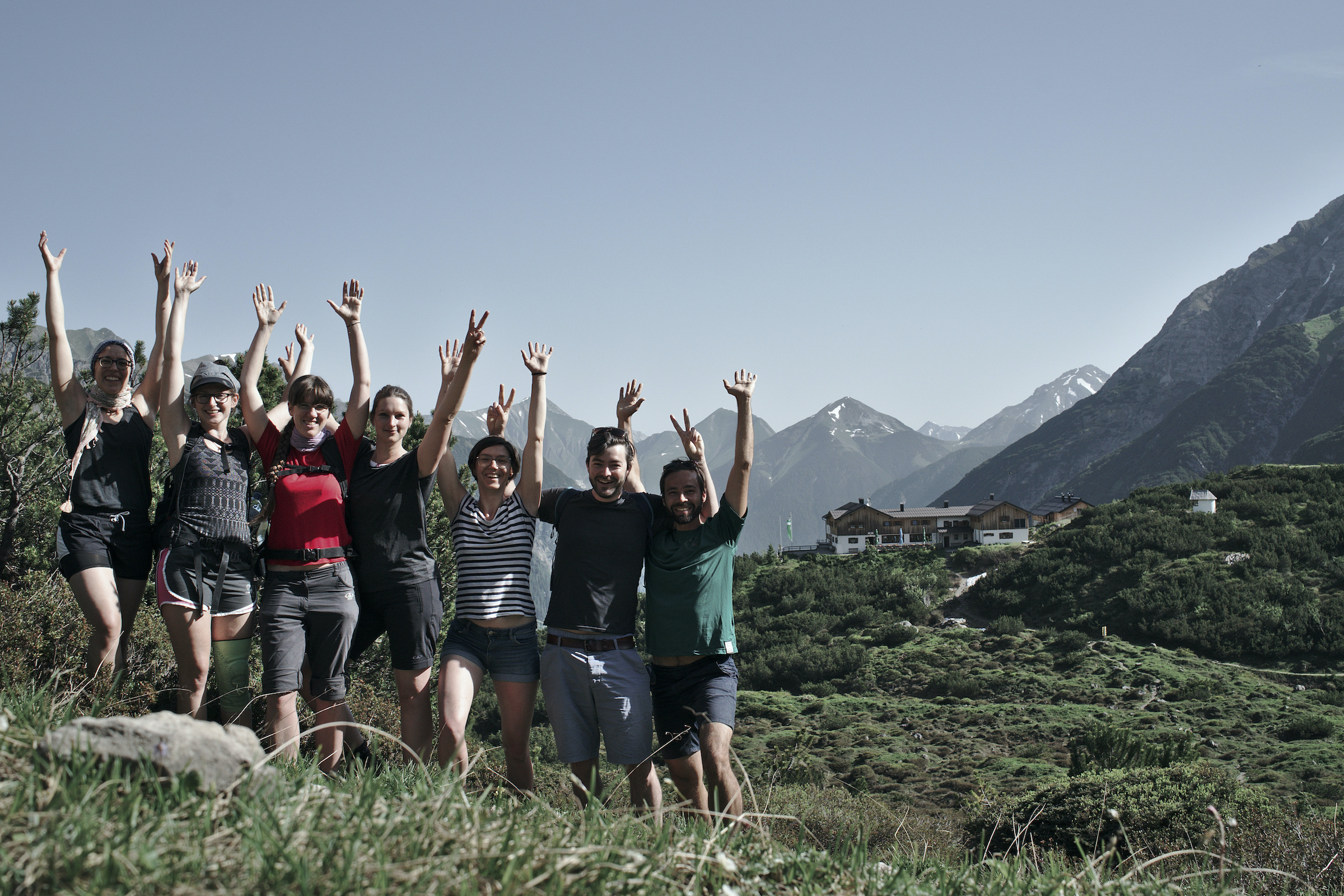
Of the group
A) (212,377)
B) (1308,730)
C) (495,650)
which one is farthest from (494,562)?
(1308,730)

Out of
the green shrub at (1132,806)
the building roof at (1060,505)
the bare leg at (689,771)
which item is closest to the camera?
the bare leg at (689,771)

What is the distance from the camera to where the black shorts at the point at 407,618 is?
400cm

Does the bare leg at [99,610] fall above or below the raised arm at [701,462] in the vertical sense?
below

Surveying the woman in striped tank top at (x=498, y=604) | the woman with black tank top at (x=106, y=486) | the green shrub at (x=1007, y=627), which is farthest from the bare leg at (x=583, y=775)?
the green shrub at (x=1007, y=627)

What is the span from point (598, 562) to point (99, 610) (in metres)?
2.24

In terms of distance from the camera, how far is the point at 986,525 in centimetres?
6197

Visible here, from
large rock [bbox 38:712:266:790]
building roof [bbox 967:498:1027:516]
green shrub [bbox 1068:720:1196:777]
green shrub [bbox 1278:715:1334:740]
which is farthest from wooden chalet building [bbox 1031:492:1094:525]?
large rock [bbox 38:712:266:790]

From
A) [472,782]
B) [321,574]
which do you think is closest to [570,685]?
[472,782]

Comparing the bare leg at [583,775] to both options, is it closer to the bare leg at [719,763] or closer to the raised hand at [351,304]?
the bare leg at [719,763]

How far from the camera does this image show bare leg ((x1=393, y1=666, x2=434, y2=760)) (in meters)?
4.06

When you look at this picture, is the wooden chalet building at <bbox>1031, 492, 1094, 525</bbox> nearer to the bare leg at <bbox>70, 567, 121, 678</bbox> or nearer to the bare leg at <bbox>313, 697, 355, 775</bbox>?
the bare leg at <bbox>313, 697, 355, 775</bbox>

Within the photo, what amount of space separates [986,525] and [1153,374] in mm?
134655

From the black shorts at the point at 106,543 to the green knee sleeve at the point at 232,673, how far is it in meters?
0.54

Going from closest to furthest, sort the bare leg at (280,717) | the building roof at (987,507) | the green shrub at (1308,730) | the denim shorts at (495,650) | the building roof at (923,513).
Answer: the bare leg at (280,717), the denim shorts at (495,650), the green shrub at (1308,730), the building roof at (987,507), the building roof at (923,513)
